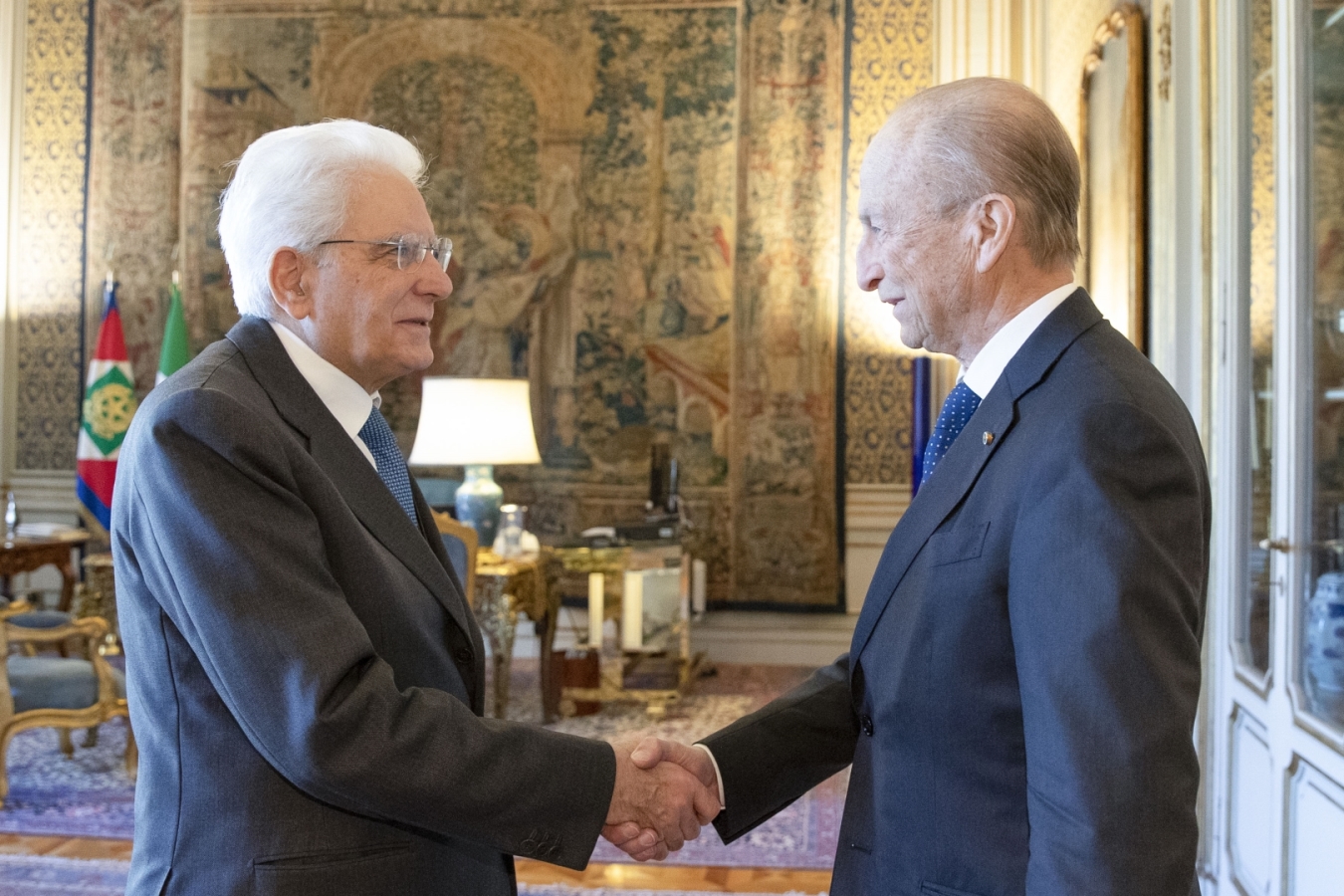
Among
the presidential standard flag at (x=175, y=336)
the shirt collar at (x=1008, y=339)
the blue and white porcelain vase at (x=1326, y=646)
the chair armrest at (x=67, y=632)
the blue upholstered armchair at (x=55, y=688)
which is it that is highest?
the presidential standard flag at (x=175, y=336)

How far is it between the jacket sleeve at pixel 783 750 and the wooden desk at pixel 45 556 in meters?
5.97

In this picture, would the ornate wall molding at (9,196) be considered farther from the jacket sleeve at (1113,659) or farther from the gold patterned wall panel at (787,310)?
the jacket sleeve at (1113,659)

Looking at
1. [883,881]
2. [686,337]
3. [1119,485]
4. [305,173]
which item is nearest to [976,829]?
[883,881]

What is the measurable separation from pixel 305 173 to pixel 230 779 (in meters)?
0.82

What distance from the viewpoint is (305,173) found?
1.58 metres

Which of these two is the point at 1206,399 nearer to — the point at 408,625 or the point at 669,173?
the point at 408,625

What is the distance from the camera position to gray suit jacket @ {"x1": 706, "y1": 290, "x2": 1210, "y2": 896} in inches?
41.6

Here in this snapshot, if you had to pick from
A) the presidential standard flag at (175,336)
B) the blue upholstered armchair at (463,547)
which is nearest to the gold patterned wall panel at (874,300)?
the blue upholstered armchair at (463,547)

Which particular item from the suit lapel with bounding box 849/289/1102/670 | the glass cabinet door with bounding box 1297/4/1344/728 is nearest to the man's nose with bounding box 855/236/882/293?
the suit lapel with bounding box 849/289/1102/670

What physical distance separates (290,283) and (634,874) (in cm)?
274

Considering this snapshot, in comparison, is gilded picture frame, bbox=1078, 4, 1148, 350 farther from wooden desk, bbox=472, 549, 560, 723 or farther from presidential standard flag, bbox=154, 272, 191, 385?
presidential standard flag, bbox=154, 272, 191, 385

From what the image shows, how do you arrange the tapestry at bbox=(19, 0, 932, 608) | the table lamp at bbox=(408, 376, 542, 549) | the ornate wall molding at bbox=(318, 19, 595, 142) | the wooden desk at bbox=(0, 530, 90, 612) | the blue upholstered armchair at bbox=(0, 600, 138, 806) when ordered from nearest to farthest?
the blue upholstered armchair at bbox=(0, 600, 138, 806) → the table lamp at bbox=(408, 376, 542, 549) → the wooden desk at bbox=(0, 530, 90, 612) → the tapestry at bbox=(19, 0, 932, 608) → the ornate wall molding at bbox=(318, 19, 595, 142)

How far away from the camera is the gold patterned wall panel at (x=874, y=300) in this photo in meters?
7.06

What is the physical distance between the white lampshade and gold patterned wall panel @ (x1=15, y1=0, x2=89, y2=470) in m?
3.82
